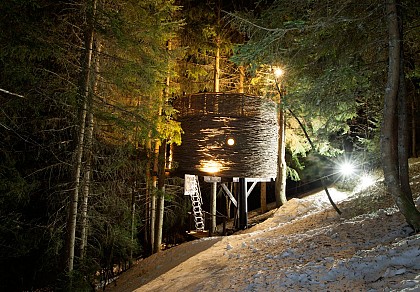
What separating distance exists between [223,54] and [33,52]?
993 centimetres

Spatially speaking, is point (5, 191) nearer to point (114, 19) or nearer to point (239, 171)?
point (114, 19)

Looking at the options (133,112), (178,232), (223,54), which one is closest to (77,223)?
(133,112)

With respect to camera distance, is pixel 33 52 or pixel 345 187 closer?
pixel 33 52

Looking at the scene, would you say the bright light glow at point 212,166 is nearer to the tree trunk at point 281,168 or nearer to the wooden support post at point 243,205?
the wooden support post at point 243,205

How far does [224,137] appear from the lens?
40.7 feet

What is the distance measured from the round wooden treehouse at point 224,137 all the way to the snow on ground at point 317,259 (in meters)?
3.12

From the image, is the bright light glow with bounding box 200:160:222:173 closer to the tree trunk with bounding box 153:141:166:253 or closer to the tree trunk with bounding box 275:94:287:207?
the tree trunk with bounding box 153:141:166:253

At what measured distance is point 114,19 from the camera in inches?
281

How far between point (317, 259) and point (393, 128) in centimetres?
278

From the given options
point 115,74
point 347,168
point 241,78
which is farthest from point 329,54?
point 241,78

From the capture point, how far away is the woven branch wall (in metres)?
12.4

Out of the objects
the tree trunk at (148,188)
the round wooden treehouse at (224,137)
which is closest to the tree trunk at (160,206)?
the tree trunk at (148,188)

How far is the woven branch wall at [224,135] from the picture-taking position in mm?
12398

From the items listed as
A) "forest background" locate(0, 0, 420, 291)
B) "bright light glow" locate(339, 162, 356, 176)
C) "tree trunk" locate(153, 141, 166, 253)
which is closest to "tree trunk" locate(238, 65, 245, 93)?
"tree trunk" locate(153, 141, 166, 253)
